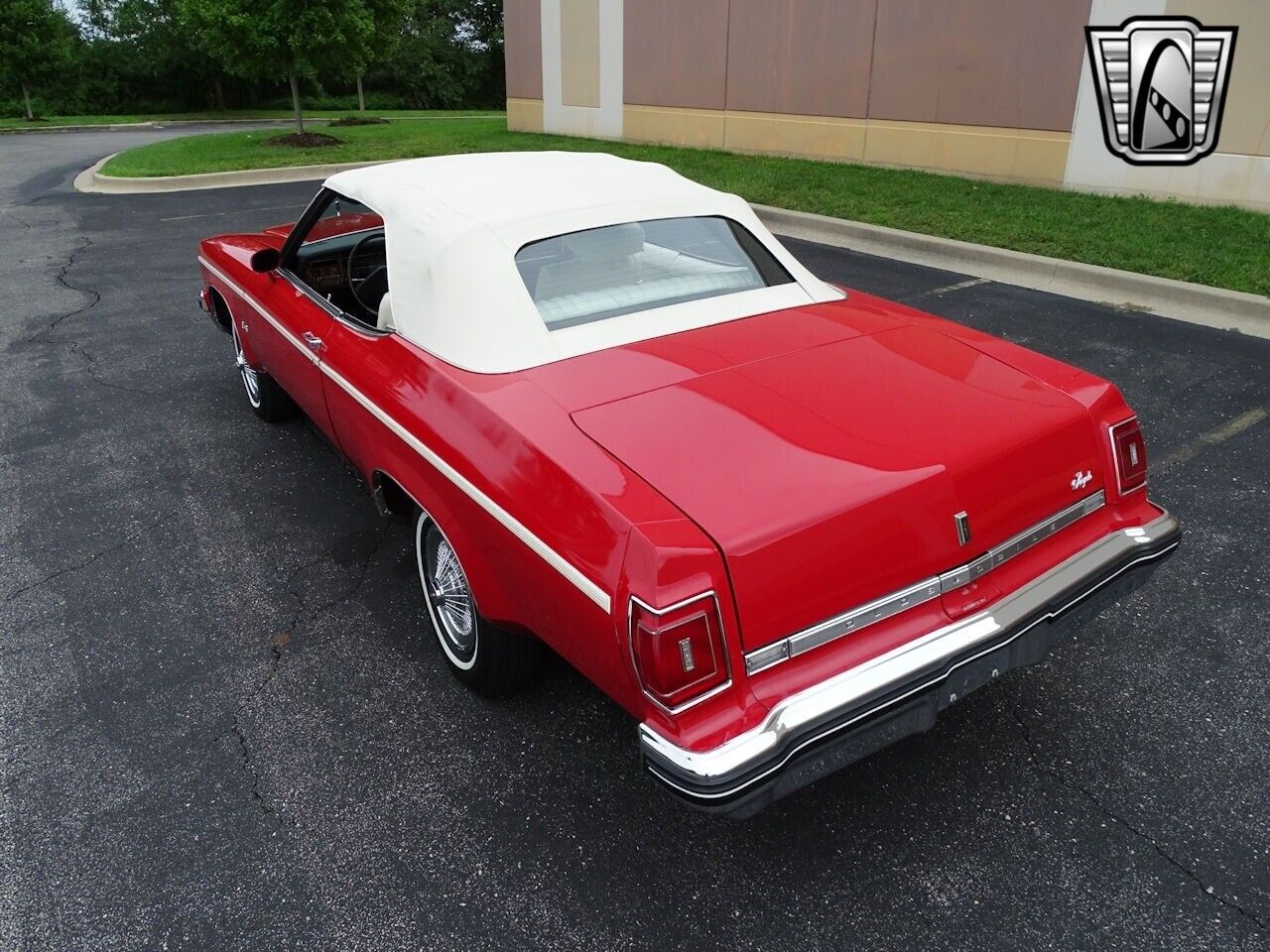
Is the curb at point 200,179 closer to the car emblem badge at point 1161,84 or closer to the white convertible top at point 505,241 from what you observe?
the car emblem badge at point 1161,84

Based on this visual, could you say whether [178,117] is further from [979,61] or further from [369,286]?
[369,286]

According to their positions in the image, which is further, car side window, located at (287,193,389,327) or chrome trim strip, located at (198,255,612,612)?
car side window, located at (287,193,389,327)

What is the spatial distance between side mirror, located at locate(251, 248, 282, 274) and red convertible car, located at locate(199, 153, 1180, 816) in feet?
2.21

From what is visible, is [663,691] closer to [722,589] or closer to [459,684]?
[722,589]

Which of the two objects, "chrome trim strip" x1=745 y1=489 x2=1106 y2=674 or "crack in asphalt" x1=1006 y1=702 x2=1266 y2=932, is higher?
"chrome trim strip" x1=745 y1=489 x2=1106 y2=674

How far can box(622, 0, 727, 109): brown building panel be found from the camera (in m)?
15.3

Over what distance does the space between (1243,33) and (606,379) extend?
385 inches

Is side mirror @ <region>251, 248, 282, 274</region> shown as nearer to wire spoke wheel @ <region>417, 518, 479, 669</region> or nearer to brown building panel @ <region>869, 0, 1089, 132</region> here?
wire spoke wheel @ <region>417, 518, 479, 669</region>

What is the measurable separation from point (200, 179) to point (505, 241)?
521 inches

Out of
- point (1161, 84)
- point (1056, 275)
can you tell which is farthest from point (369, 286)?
point (1161, 84)

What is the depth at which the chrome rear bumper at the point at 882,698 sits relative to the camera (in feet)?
6.61

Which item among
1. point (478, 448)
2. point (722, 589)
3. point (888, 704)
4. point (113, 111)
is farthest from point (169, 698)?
point (113, 111)

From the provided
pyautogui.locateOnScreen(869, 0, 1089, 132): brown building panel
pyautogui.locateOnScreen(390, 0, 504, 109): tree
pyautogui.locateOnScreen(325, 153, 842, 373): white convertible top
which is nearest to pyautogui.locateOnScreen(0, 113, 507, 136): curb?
pyautogui.locateOnScreen(390, 0, 504, 109): tree

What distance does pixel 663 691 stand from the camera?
6.70 ft
